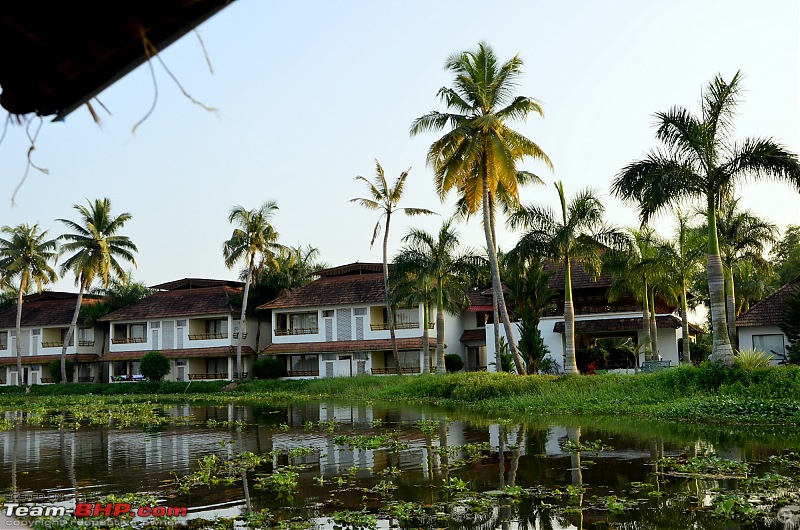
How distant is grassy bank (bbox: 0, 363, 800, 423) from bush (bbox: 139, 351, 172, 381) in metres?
12.7

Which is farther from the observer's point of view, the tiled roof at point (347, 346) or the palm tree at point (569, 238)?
the tiled roof at point (347, 346)

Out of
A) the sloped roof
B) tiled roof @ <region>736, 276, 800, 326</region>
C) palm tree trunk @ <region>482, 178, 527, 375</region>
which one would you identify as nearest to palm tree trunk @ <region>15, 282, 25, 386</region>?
palm tree trunk @ <region>482, 178, 527, 375</region>

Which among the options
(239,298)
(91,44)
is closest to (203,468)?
(91,44)

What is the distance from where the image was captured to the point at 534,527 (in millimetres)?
8578

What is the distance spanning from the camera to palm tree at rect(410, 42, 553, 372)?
94.2 ft

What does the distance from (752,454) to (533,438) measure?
4.95m

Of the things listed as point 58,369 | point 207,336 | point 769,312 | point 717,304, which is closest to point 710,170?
point 717,304

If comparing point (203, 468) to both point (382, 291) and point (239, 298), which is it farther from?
point (239, 298)

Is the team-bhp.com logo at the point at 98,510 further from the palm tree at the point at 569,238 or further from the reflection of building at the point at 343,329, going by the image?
Answer: the reflection of building at the point at 343,329

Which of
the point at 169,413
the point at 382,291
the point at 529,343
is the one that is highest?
the point at 382,291

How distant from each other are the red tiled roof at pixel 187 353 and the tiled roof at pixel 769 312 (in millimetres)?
33008

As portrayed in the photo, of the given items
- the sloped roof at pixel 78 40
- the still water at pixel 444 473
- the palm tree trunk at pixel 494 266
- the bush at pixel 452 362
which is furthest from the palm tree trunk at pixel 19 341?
the sloped roof at pixel 78 40

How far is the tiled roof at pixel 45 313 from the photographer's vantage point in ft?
193

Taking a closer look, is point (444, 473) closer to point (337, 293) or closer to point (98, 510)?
point (98, 510)
